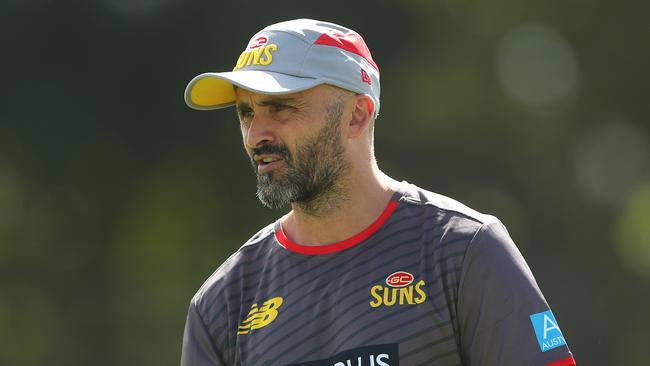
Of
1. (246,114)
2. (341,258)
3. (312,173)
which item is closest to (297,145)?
(312,173)

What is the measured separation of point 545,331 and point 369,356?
0.43 m

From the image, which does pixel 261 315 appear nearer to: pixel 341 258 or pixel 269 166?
→ pixel 341 258

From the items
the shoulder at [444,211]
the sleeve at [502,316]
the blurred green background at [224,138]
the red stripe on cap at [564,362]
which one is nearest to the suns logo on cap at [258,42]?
the shoulder at [444,211]

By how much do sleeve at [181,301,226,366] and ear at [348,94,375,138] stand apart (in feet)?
2.13

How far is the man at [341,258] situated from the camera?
8.66 ft

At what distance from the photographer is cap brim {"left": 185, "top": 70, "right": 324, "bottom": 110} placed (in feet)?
9.26

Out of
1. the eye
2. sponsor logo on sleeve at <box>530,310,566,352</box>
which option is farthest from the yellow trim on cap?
sponsor logo on sleeve at <box>530,310,566,352</box>

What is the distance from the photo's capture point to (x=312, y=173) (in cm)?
290

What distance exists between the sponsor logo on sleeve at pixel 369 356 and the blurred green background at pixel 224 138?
22.5ft

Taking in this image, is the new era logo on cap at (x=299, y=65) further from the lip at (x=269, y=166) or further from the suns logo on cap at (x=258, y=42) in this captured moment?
the lip at (x=269, y=166)

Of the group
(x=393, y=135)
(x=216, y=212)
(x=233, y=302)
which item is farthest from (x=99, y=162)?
(x=233, y=302)

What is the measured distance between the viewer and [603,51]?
34.7ft

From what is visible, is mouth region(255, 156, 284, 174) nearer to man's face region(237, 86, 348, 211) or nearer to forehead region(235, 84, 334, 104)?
man's face region(237, 86, 348, 211)

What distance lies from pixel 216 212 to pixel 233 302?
7288 mm
